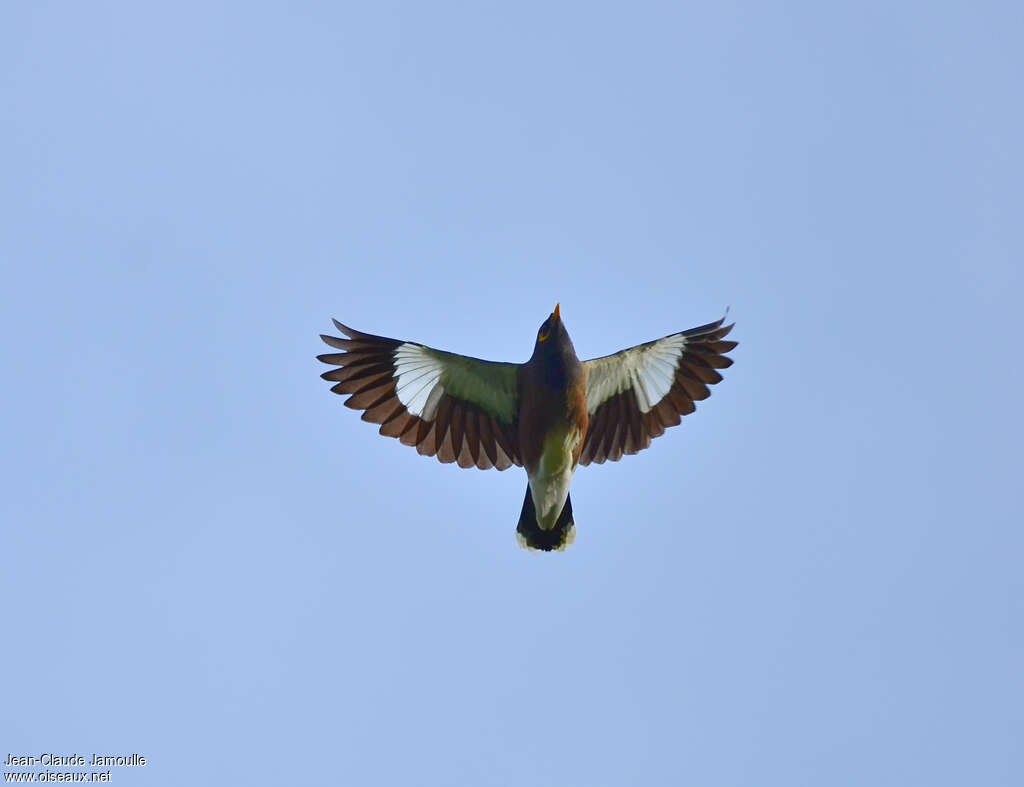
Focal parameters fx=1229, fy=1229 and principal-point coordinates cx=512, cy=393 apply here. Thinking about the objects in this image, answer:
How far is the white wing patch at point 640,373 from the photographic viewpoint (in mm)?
11531

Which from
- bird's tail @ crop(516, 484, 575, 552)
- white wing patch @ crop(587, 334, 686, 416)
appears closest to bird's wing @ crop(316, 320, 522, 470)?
bird's tail @ crop(516, 484, 575, 552)

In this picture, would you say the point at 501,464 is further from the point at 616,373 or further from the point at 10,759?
the point at 10,759

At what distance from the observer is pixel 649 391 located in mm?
11719

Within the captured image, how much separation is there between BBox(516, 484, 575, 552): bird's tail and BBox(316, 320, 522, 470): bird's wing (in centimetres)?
54

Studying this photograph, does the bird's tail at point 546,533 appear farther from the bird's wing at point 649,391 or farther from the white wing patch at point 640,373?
the white wing patch at point 640,373

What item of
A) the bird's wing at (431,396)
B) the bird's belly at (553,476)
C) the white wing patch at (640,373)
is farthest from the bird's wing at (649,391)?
the bird's wing at (431,396)

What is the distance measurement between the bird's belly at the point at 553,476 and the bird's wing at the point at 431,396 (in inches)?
16.2

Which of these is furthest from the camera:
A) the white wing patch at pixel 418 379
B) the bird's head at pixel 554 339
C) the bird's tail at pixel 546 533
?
the bird's tail at pixel 546 533

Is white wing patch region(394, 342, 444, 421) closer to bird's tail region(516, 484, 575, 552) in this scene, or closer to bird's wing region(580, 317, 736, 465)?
bird's tail region(516, 484, 575, 552)

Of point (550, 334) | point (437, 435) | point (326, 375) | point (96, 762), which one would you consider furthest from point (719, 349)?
point (96, 762)

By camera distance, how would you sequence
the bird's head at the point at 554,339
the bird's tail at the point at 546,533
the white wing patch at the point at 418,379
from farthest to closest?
the bird's tail at the point at 546,533, the white wing patch at the point at 418,379, the bird's head at the point at 554,339

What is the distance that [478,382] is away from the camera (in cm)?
1146

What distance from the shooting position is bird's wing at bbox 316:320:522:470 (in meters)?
11.4

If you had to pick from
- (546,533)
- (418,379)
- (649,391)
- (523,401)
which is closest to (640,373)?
(649,391)
